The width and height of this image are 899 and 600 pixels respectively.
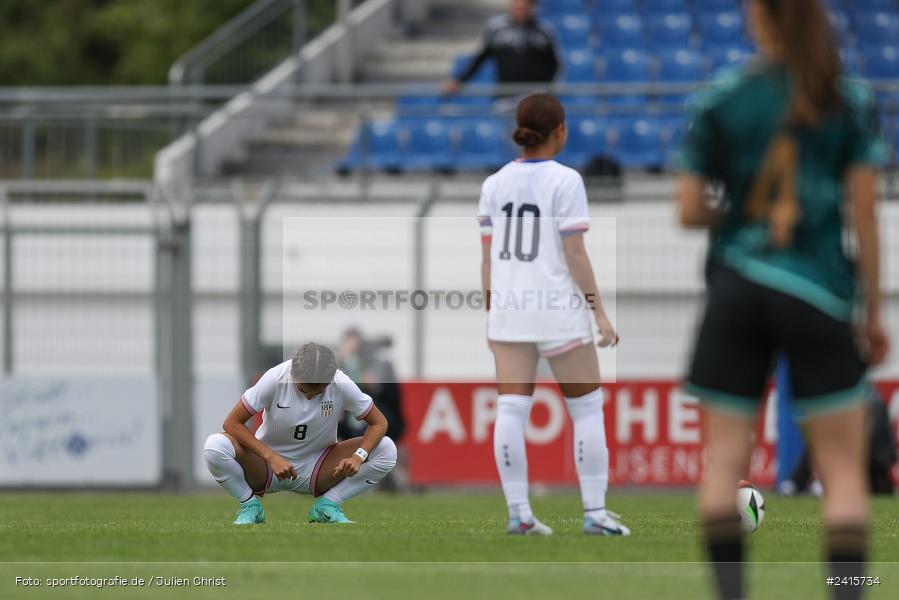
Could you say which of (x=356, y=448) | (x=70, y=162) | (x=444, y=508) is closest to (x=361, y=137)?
(x=70, y=162)

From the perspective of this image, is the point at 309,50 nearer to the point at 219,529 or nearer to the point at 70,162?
the point at 70,162

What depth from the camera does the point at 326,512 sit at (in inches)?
368

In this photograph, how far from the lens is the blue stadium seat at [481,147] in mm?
19406

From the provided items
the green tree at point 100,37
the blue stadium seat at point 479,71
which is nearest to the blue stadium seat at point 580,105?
the blue stadium seat at point 479,71

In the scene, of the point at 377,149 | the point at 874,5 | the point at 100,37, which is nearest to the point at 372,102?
the point at 377,149

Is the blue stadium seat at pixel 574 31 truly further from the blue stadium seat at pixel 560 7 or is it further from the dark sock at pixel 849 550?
the dark sock at pixel 849 550

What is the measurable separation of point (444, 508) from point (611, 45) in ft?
37.8

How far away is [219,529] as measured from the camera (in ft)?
29.1

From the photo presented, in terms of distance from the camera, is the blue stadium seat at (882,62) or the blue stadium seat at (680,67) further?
the blue stadium seat at (882,62)

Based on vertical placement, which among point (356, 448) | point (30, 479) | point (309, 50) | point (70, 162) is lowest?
point (30, 479)

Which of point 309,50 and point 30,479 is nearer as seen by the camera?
point 30,479

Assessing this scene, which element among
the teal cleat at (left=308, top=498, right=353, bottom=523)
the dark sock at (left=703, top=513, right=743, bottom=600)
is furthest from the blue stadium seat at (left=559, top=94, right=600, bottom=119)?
the dark sock at (left=703, top=513, right=743, bottom=600)

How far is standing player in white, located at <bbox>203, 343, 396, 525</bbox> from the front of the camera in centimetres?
869

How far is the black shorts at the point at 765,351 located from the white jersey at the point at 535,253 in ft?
9.74
